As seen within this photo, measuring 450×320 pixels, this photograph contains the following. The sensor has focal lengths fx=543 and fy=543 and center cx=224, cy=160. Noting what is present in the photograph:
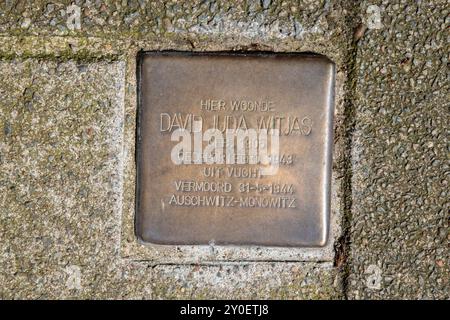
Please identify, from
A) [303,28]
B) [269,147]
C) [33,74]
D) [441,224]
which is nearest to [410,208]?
[441,224]

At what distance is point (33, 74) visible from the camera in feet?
5.20

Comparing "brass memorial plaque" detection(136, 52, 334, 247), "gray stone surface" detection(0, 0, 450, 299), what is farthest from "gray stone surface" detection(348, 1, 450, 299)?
"brass memorial plaque" detection(136, 52, 334, 247)

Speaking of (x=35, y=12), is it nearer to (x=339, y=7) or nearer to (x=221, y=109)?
(x=221, y=109)

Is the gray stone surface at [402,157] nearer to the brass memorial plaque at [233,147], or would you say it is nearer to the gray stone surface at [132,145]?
the gray stone surface at [132,145]

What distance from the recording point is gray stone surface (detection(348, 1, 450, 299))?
1.60 meters

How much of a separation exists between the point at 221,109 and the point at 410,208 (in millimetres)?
631

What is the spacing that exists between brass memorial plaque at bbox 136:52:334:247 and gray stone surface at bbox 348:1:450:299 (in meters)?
0.13

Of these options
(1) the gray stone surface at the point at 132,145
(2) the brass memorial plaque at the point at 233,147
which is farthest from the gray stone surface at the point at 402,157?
(2) the brass memorial plaque at the point at 233,147

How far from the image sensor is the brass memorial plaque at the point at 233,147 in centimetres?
157

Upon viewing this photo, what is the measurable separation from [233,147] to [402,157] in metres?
0.50

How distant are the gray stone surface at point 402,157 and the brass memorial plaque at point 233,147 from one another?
0.42 feet

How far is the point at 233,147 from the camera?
1573 millimetres

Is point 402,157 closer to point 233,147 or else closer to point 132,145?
point 233,147

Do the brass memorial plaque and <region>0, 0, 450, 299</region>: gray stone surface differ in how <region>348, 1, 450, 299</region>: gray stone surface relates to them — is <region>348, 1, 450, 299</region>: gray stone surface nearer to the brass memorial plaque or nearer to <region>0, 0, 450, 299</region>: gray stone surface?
<region>0, 0, 450, 299</region>: gray stone surface
